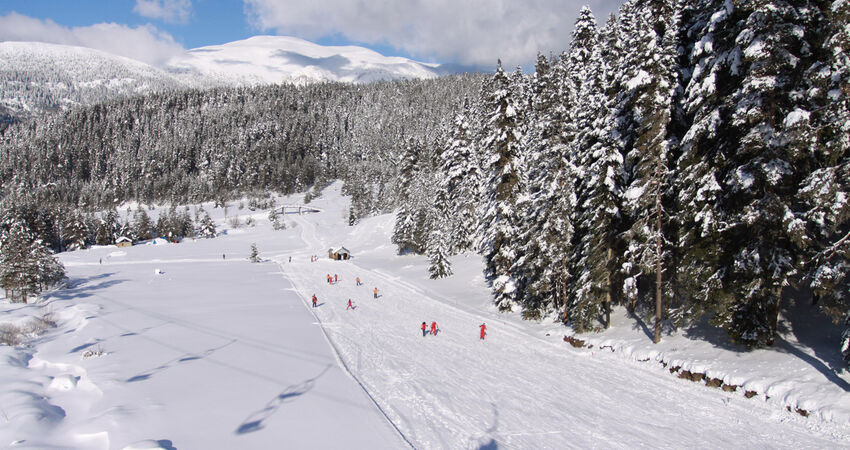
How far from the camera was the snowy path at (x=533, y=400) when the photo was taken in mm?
12453

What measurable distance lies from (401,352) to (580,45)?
1509 inches

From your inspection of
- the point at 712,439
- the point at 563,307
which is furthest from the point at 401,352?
the point at 712,439

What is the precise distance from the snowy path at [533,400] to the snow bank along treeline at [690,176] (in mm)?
2991

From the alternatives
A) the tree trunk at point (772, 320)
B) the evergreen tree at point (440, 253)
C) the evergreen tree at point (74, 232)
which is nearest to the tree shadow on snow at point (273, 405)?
the tree trunk at point (772, 320)

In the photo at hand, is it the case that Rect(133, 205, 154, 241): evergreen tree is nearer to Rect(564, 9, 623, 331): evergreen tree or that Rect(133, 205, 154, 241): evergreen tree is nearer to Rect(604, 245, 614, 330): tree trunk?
Rect(564, 9, 623, 331): evergreen tree

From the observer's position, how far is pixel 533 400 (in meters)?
15.5

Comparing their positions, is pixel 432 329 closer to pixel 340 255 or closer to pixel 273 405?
pixel 273 405

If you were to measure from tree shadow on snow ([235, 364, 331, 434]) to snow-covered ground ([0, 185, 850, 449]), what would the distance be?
0.07 m

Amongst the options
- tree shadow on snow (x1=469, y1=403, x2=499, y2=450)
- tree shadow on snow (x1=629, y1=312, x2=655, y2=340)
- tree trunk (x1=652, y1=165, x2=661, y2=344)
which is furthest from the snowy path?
tree shadow on snow (x1=629, y1=312, x2=655, y2=340)

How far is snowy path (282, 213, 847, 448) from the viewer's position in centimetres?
1245

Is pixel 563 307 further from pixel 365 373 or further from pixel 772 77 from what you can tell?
pixel 772 77

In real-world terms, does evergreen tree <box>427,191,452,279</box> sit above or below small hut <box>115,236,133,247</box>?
above

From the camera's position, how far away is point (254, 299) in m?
37.2

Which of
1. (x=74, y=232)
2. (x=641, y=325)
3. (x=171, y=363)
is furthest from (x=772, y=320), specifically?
(x=74, y=232)
